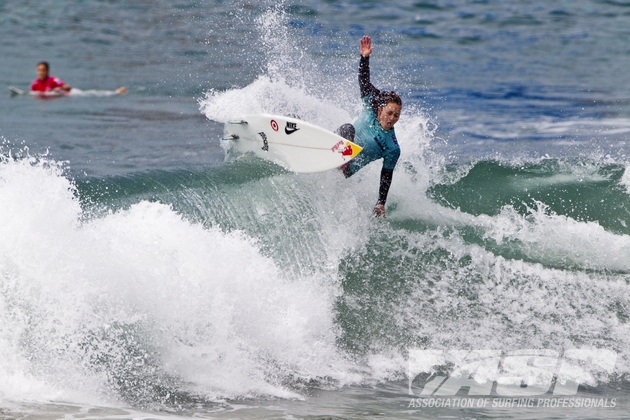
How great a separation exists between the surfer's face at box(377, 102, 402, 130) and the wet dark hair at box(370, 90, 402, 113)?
4 centimetres

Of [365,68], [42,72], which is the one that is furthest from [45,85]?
[365,68]

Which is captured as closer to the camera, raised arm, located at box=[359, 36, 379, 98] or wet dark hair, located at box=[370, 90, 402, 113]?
wet dark hair, located at box=[370, 90, 402, 113]

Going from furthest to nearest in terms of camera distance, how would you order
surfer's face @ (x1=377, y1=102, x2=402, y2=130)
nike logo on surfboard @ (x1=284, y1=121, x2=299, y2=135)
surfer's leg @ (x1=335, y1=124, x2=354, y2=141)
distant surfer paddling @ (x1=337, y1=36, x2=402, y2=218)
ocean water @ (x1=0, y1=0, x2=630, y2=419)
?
nike logo on surfboard @ (x1=284, y1=121, x2=299, y2=135), surfer's leg @ (x1=335, y1=124, x2=354, y2=141), distant surfer paddling @ (x1=337, y1=36, x2=402, y2=218), surfer's face @ (x1=377, y1=102, x2=402, y2=130), ocean water @ (x1=0, y1=0, x2=630, y2=419)

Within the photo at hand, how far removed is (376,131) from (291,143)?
1.06 meters

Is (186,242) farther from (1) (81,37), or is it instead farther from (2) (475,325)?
(1) (81,37)

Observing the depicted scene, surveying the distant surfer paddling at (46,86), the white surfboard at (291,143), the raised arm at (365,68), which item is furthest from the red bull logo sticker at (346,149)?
the distant surfer paddling at (46,86)

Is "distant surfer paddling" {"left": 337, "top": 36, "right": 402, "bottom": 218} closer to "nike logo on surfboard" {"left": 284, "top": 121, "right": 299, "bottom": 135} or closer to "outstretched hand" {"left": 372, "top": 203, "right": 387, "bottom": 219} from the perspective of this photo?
"outstretched hand" {"left": 372, "top": 203, "right": 387, "bottom": 219}

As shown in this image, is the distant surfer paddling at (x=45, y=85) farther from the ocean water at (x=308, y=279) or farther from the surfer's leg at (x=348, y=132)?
the surfer's leg at (x=348, y=132)

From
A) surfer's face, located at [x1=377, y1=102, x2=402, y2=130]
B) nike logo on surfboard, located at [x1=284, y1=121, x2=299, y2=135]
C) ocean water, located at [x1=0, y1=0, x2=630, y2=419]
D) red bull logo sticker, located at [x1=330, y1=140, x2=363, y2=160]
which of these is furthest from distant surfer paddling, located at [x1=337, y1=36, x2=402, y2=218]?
nike logo on surfboard, located at [x1=284, y1=121, x2=299, y2=135]

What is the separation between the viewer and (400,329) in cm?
626

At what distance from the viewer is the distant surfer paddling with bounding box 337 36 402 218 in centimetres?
697

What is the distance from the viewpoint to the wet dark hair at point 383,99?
22.4 feet

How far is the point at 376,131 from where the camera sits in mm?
7051

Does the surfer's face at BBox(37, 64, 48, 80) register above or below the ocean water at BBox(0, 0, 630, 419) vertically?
above
